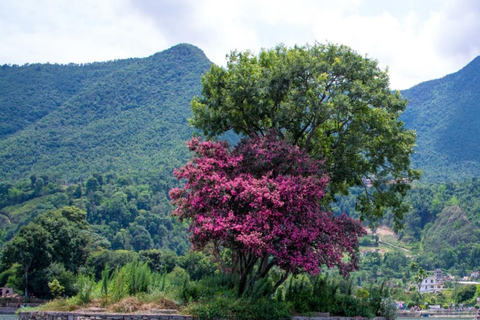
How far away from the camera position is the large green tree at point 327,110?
1775cm

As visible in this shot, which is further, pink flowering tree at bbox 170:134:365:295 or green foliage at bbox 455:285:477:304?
green foliage at bbox 455:285:477:304

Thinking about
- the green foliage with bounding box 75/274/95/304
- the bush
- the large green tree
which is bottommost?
the bush

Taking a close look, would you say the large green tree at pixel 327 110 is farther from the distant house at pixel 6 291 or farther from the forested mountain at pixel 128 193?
the forested mountain at pixel 128 193

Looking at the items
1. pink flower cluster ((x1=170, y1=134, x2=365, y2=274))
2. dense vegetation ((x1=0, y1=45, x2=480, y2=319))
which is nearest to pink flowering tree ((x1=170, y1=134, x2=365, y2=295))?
pink flower cluster ((x1=170, y1=134, x2=365, y2=274))

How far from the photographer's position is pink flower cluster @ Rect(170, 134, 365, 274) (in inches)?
578

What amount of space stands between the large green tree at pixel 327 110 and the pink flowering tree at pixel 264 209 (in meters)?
1.83

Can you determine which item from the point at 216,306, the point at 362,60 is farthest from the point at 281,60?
the point at 216,306

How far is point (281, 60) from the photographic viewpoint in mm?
18094

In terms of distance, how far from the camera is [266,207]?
1489 centimetres

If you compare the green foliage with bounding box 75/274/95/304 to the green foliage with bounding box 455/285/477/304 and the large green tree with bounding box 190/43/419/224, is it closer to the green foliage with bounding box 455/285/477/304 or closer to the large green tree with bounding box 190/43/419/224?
the large green tree with bounding box 190/43/419/224

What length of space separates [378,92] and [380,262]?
458 feet

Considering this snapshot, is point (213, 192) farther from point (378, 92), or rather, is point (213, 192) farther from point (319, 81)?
point (378, 92)

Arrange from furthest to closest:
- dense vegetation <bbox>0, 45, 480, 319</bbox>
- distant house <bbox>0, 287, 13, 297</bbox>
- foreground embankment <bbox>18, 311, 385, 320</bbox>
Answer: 1. distant house <bbox>0, 287, 13, 297</bbox>
2. dense vegetation <bbox>0, 45, 480, 319</bbox>
3. foreground embankment <bbox>18, 311, 385, 320</bbox>

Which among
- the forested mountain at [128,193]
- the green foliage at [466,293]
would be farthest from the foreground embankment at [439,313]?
the forested mountain at [128,193]
